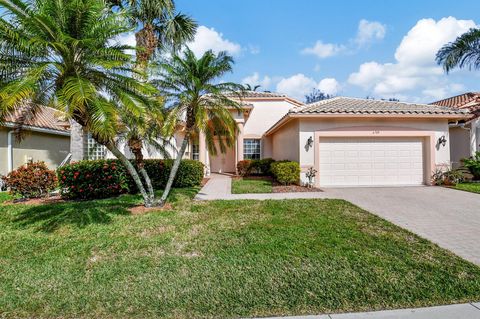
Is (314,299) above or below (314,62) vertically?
below

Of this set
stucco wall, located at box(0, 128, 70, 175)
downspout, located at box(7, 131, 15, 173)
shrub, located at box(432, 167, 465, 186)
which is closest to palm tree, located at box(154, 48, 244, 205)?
stucco wall, located at box(0, 128, 70, 175)

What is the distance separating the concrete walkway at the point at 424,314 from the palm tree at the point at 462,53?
63.1 ft

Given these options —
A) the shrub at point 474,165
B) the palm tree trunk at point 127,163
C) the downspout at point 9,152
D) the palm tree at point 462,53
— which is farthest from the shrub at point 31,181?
the palm tree at point 462,53

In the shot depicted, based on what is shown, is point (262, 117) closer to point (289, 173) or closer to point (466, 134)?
point (289, 173)

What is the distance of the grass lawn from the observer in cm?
363

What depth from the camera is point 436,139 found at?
13625 millimetres

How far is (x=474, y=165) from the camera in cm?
1462

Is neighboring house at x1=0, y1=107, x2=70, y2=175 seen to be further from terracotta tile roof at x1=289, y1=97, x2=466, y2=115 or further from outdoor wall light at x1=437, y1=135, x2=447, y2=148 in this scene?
outdoor wall light at x1=437, y1=135, x2=447, y2=148

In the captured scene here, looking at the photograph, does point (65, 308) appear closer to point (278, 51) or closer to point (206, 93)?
point (206, 93)

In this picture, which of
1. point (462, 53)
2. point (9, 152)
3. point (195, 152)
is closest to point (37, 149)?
point (9, 152)

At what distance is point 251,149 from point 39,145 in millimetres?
14565

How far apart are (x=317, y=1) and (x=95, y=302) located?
14.1 meters

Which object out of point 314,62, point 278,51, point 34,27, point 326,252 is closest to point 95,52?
point 34,27

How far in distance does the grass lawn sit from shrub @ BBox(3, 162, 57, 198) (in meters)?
3.52
